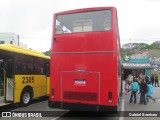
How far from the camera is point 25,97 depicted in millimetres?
13914

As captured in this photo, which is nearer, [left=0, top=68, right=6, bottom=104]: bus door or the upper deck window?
the upper deck window

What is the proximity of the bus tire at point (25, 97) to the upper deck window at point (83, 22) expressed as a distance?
14.6 feet

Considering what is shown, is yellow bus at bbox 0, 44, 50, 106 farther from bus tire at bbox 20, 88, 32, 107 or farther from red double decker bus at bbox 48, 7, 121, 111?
red double decker bus at bbox 48, 7, 121, 111

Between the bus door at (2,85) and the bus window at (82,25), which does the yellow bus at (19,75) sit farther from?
the bus window at (82,25)

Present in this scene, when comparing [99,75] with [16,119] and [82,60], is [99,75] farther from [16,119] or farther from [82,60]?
[16,119]

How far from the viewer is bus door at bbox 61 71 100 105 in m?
9.86

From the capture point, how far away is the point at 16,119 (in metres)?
10.5

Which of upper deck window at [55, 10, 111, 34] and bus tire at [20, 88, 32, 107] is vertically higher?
upper deck window at [55, 10, 111, 34]

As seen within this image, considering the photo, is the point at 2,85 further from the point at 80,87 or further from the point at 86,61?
the point at 86,61

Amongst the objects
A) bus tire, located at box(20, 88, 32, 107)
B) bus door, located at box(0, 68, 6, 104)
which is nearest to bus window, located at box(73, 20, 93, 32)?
bus door, located at box(0, 68, 6, 104)

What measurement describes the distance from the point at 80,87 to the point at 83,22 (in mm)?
2558

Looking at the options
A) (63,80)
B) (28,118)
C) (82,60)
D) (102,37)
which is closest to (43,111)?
(28,118)

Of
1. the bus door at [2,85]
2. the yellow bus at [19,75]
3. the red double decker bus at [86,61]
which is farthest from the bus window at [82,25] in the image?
the bus door at [2,85]

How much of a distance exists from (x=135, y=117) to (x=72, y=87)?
326 cm
